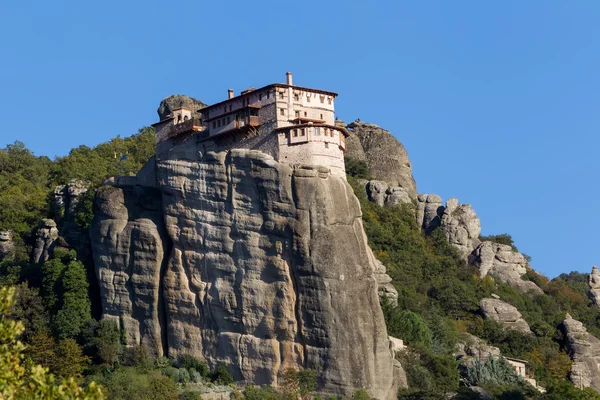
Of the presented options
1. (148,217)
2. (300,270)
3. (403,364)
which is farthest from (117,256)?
(403,364)

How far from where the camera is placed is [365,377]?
57.1 meters

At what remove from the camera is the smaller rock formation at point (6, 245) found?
77.3 metres

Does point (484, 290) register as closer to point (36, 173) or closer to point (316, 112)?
point (316, 112)

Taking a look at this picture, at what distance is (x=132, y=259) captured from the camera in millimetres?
64250

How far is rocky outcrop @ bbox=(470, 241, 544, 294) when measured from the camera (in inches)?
3477

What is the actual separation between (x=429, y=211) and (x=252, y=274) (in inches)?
1398

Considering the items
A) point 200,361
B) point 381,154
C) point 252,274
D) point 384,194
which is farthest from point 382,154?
point 200,361

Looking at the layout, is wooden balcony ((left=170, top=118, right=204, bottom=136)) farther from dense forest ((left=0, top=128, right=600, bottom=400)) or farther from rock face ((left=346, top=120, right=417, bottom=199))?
rock face ((left=346, top=120, right=417, bottom=199))

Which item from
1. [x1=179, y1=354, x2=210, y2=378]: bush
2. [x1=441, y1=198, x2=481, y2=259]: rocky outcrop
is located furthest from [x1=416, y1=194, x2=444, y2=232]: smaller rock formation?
[x1=179, y1=354, x2=210, y2=378]: bush

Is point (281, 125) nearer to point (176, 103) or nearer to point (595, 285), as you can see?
point (176, 103)

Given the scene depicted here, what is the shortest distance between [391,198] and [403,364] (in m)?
30.0

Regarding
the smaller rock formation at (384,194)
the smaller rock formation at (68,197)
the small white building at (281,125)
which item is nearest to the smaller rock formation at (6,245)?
the smaller rock formation at (68,197)

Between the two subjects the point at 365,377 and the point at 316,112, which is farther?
the point at 316,112

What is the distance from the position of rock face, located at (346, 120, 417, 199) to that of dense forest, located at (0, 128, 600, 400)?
2.51 m
